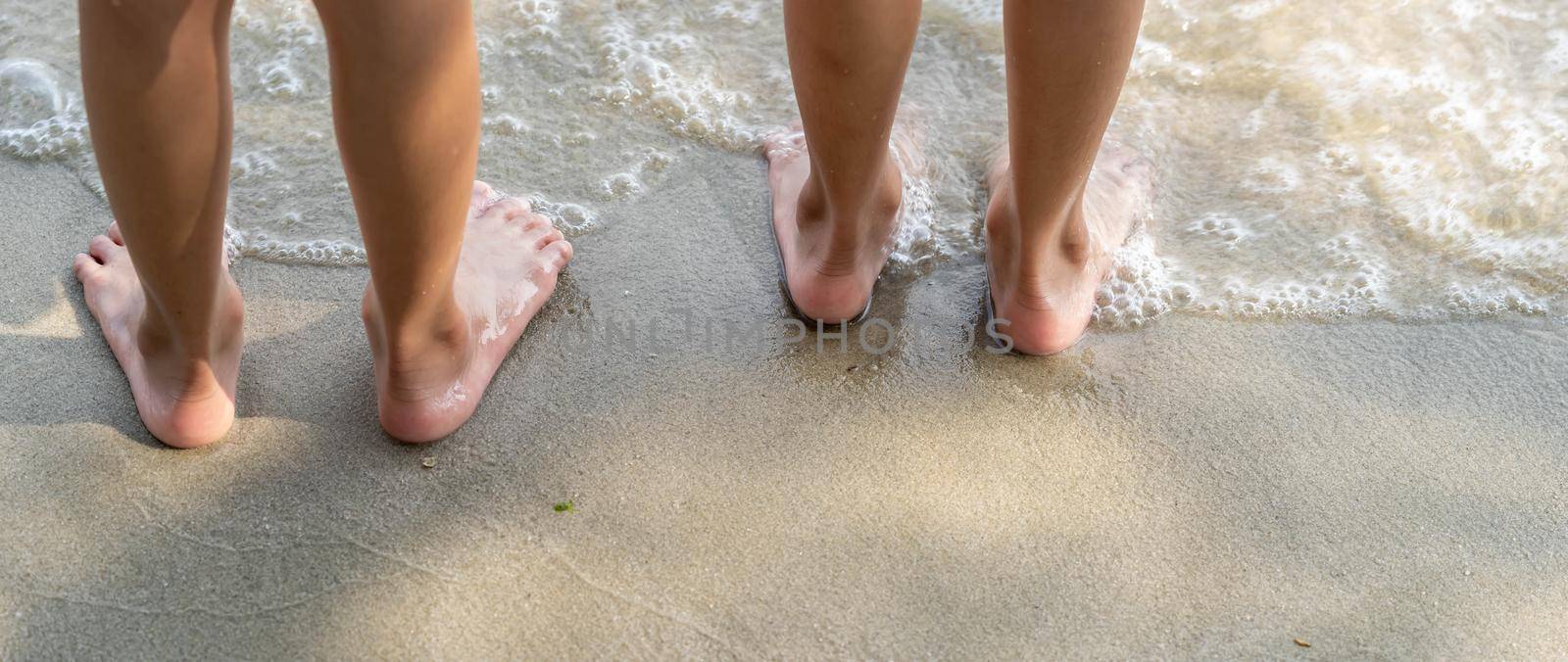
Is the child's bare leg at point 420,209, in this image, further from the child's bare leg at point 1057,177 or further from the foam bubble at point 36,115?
the foam bubble at point 36,115

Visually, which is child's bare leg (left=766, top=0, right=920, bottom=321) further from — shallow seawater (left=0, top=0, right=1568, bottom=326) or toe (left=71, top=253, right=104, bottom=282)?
toe (left=71, top=253, right=104, bottom=282)

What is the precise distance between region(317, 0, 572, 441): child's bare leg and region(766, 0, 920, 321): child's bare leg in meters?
0.36

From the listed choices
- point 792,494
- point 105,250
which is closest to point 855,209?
point 792,494

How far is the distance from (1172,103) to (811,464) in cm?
108

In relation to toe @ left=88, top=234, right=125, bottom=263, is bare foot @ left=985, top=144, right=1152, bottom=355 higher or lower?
higher

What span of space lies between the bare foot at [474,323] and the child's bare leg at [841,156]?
0.34 metres

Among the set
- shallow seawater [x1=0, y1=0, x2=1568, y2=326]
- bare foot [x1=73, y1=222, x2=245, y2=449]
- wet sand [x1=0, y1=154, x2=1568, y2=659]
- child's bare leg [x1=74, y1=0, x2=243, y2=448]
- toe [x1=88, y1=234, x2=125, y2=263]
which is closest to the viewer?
child's bare leg [x1=74, y1=0, x2=243, y2=448]

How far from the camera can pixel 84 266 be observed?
154 cm

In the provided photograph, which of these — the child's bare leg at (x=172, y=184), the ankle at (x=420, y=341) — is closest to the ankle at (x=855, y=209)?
the ankle at (x=420, y=341)

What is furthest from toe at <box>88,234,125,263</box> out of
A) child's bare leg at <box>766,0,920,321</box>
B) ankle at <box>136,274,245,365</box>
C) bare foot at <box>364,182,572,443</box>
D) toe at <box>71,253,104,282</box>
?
child's bare leg at <box>766,0,920,321</box>

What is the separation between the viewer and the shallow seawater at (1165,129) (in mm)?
1702

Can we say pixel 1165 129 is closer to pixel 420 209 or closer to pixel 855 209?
pixel 855 209

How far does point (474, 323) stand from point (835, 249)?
46 cm

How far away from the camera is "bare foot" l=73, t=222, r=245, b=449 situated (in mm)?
1307
